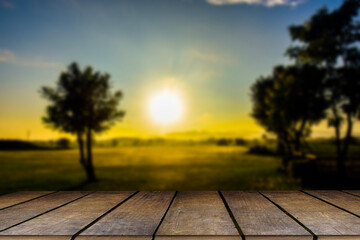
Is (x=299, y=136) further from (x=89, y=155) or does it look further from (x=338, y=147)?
(x=89, y=155)

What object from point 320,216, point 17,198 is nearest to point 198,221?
point 320,216

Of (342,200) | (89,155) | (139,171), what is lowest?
(139,171)

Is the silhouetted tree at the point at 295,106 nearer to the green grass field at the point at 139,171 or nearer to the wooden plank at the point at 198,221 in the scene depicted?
the green grass field at the point at 139,171

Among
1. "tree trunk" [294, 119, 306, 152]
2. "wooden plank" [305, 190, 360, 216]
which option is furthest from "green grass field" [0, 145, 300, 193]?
"wooden plank" [305, 190, 360, 216]

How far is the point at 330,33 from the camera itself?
12695 millimetres

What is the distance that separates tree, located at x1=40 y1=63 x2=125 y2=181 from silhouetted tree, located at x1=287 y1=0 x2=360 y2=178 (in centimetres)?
934

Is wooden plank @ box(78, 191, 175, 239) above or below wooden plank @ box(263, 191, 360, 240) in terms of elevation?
above

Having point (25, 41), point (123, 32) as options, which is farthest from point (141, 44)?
point (25, 41)

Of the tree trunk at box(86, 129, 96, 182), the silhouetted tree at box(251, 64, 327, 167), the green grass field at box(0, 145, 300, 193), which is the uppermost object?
the silhouetted tree at box(251, 64, 327, 167)

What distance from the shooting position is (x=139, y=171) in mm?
21219

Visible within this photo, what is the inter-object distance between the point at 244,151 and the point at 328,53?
1741 cm

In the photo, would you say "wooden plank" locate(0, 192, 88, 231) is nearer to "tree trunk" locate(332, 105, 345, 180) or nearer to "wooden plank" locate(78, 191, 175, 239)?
"wooden plank" locate(78, 191, 175, 239)

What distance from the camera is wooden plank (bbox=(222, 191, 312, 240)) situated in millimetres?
1382

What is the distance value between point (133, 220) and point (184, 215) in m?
0.33
